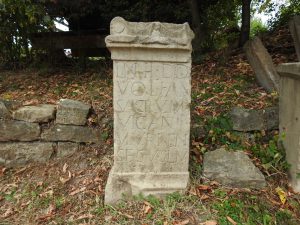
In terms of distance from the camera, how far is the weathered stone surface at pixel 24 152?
363 centimetres

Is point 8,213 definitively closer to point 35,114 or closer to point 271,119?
point 35,114

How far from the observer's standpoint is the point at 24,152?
3.65m

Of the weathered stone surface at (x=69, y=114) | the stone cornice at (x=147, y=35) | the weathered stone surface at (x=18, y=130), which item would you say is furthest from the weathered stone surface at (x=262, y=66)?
the weathered stone surface at (x=18, y=130)

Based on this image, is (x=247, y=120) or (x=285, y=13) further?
(x=285, y=13)

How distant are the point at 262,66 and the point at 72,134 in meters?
2.54

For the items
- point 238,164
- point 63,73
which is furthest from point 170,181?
point 63,73

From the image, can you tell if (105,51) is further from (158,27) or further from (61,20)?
(158,27)

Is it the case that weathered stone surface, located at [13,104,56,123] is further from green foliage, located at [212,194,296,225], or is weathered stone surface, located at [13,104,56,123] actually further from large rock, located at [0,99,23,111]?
green foliage, located at [212,194,296,225]

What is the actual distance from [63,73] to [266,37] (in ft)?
12.7

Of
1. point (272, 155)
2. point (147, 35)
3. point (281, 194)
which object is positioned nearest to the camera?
point (147, 35)

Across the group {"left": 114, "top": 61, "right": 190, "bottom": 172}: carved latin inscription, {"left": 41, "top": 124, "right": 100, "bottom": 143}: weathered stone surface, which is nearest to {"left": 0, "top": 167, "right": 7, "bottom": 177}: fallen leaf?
{"left": 41, "top": 124, "right": 100, "bottom": 143}: weathered stone surface

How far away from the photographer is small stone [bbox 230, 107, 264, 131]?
349 centimetres

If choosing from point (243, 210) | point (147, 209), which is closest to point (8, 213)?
point (147, 209)

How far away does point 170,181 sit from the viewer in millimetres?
2924
